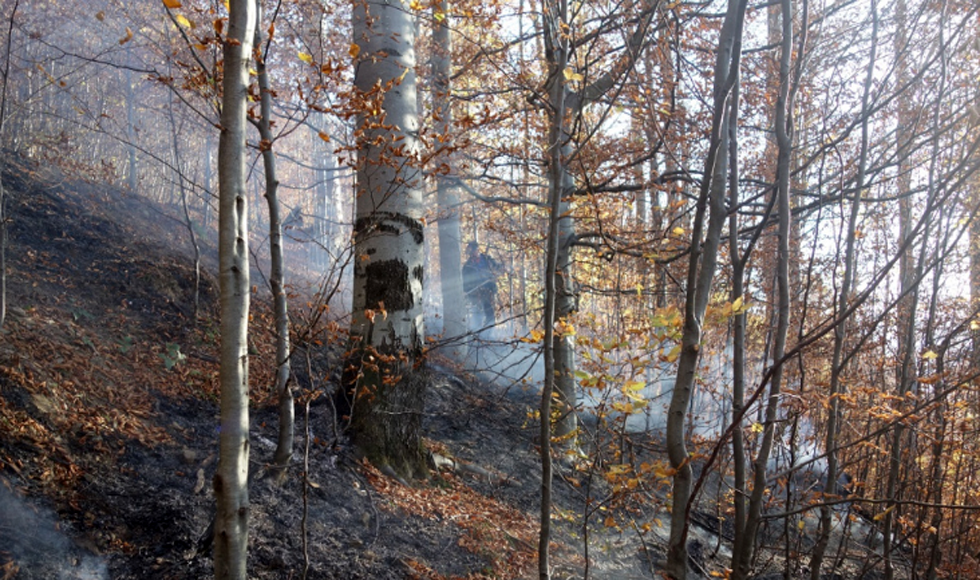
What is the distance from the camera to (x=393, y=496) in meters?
4.09

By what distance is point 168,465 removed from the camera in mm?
3484

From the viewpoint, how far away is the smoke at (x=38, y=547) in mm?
2336

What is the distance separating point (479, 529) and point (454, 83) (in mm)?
7550

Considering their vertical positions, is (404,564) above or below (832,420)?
below

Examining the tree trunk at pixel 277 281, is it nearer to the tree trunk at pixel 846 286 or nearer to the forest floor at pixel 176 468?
the forest floor at pixel 176 468

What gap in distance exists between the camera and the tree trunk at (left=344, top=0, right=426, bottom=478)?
4371mm

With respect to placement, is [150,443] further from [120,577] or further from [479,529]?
[479,529]

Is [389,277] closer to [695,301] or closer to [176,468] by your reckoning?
[176,468]

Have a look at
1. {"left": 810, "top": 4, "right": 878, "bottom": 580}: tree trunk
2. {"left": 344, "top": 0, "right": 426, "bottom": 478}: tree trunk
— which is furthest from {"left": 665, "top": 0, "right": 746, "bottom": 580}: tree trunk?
{"left": 344, "top": 0, "right": 426, "bottom": 478}: tree trunk

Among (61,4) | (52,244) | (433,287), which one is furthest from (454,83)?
(433,287)

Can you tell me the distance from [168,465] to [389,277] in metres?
1.99

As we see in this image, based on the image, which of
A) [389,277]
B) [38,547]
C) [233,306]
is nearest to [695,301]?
[233,306]

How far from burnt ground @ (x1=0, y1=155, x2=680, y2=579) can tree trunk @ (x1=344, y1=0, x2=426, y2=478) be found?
33cm

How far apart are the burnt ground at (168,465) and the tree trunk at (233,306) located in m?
0.58
